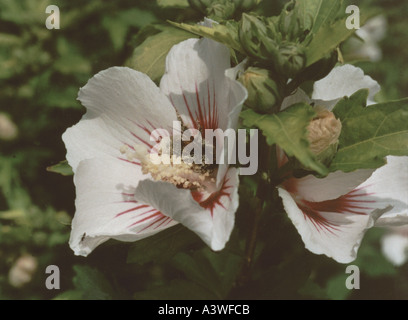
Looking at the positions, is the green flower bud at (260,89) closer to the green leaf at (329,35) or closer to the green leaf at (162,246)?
the green leaf at (329,35)

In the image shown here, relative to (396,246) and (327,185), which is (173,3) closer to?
(327,185)

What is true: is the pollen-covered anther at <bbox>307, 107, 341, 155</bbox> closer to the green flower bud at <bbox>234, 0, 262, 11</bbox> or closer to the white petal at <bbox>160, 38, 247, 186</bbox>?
the white petal at <bbox>160, 38, 247, 186</bbox>

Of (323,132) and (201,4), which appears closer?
(323,132)

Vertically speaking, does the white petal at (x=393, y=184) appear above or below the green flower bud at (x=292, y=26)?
below

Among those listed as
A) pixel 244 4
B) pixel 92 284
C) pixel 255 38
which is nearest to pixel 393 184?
pixel 255 38

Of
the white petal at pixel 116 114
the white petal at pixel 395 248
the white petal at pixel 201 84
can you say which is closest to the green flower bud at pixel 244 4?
the white petal at pixel 201 84
